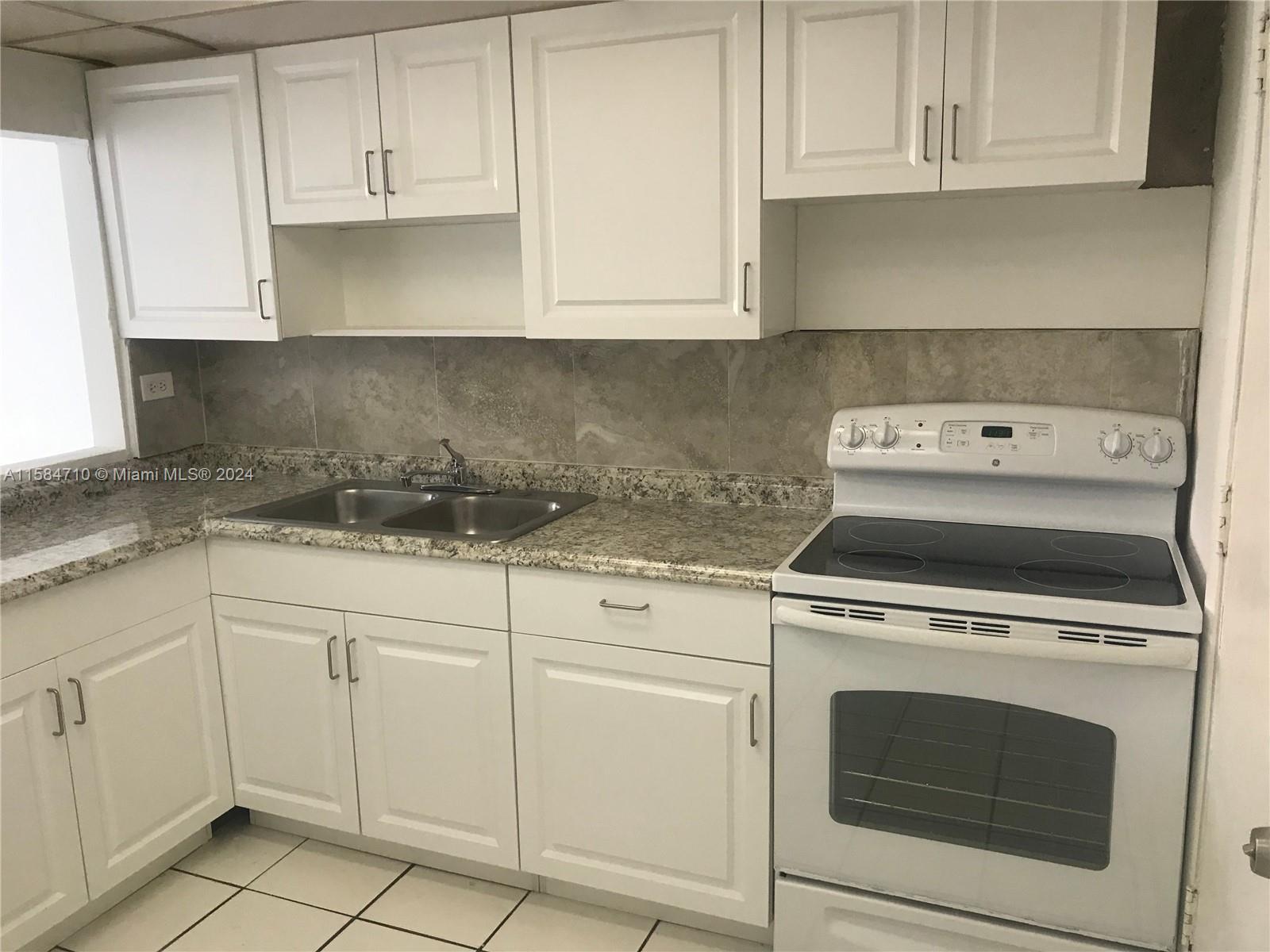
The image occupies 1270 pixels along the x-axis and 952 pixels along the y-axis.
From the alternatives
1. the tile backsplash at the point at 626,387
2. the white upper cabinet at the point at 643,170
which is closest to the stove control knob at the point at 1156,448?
the tile backsplash at the point at 626,387

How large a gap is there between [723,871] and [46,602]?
1.54 metres

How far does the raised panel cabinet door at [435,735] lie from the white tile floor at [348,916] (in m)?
0.13

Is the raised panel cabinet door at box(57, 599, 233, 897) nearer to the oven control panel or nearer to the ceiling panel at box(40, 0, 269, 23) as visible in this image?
the ceiling panel at box(40, 0, 269, 23)

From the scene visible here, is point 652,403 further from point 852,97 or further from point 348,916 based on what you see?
point 348,916

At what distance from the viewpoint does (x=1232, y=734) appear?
137 centimetres

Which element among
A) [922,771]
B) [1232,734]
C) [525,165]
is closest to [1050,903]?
[922,771]

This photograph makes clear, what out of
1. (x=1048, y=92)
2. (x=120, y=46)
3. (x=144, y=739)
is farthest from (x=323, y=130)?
(x=1048, y=92)

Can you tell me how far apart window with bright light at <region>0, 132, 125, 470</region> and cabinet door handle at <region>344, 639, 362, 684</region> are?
1.09m

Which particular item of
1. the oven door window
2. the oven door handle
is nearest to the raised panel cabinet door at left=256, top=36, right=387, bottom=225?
the oven door handle

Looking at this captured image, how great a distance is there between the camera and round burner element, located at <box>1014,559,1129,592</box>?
5.73 feet

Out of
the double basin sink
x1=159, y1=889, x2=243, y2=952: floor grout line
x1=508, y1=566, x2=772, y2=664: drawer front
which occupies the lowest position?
x1=159, y1=889, x2=243, y2=952: floor grout line

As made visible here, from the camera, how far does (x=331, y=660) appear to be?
7.78ft

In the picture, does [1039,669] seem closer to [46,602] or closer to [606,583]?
[606,583]

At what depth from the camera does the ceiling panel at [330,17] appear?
85.0 inches
